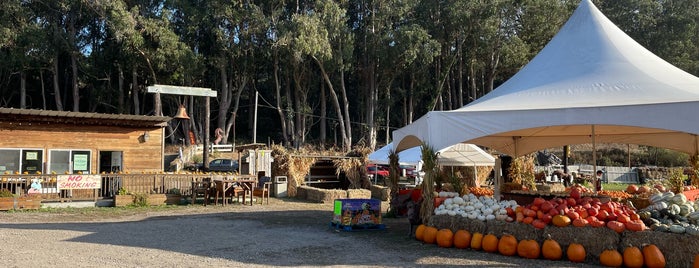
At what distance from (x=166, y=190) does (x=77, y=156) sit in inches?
126

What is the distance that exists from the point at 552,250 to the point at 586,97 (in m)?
2.82

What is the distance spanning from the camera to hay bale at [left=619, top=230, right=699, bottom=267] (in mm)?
6973

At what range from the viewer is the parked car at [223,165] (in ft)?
99.1

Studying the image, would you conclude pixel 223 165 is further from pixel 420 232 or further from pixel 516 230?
pixel 516 230

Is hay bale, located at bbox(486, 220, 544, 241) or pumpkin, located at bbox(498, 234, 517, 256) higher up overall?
hay bale, located at bbox(486, 220, 544, 241)

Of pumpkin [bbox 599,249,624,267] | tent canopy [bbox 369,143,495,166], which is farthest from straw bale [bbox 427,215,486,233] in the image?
tent canopy [bbox 369,143,495,166]

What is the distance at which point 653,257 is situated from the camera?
23.1 feet

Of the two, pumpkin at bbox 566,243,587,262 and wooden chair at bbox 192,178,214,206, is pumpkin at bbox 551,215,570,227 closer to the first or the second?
pumpkin at bbox 566,243,587,262

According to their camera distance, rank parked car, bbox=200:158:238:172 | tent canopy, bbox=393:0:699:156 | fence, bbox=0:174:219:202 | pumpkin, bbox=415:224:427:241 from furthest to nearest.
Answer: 1. parked car, bbox=200:158:238:172
2. fence, bbox=0:174:219:202
3. pumpkin, bbox=415:224:427:241
4. tent canopy, bbox=393:0:699:156

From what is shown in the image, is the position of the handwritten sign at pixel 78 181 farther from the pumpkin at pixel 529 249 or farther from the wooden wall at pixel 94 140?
the pumpkin at pixel 529 249

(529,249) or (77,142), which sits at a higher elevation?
(77,142)

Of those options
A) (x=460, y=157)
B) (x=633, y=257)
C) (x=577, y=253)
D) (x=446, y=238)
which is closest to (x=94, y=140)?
(x=460, y=157)

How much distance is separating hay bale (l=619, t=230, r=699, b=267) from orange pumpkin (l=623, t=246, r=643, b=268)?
0.16m

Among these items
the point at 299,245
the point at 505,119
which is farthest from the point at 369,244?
the point at 505,119
